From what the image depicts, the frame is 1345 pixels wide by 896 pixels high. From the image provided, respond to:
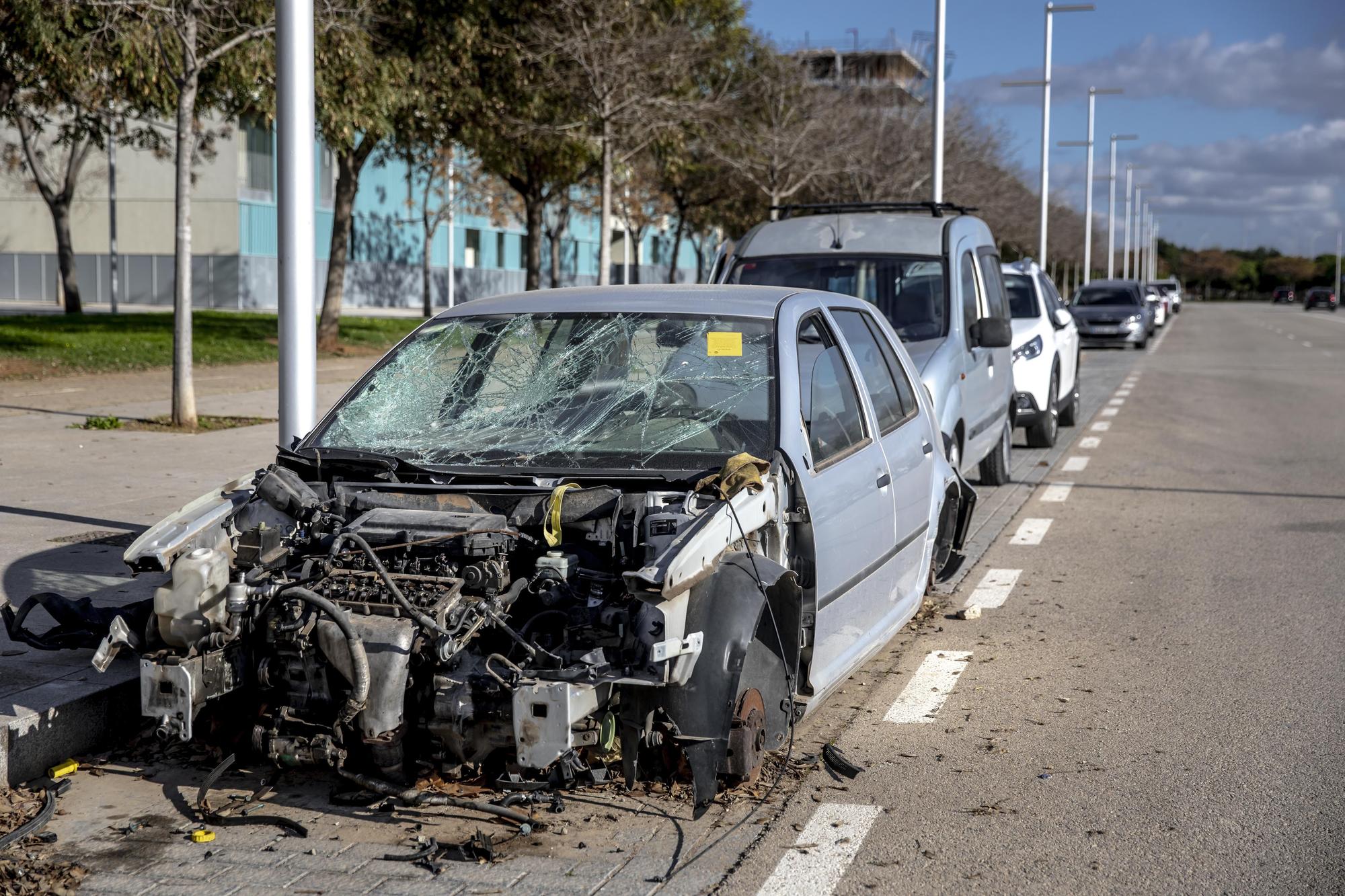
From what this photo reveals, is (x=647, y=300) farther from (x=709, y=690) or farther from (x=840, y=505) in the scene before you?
(x=709, y=690)

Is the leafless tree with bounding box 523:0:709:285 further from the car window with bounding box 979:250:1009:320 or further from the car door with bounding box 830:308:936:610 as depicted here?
the car door with bounding box 830:308:936:610

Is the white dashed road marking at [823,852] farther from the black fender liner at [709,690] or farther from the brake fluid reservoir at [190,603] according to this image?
the brake fluid reservoir at [190,603]

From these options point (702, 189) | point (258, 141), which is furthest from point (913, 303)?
point (258, 141)

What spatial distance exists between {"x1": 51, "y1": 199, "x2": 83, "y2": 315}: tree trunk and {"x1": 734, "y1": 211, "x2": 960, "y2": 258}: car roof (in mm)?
26594

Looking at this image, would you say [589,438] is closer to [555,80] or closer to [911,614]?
[911,614]

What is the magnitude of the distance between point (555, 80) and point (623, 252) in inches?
1956

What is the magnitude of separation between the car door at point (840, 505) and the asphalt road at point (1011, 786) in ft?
1.31

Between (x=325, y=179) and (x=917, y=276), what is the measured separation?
132ft

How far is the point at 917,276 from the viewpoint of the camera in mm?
10156

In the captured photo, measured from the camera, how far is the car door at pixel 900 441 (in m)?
5.83

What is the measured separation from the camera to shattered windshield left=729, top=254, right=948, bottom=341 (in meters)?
10.1

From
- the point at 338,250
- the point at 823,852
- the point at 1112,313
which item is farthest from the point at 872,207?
the point at 1112,313

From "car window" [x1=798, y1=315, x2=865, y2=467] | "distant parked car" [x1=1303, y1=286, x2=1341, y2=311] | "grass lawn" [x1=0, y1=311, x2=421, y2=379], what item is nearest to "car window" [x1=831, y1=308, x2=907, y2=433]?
"car window" [x1=798, y1=315, x2=865, y2=467]

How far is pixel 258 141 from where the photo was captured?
146ft
